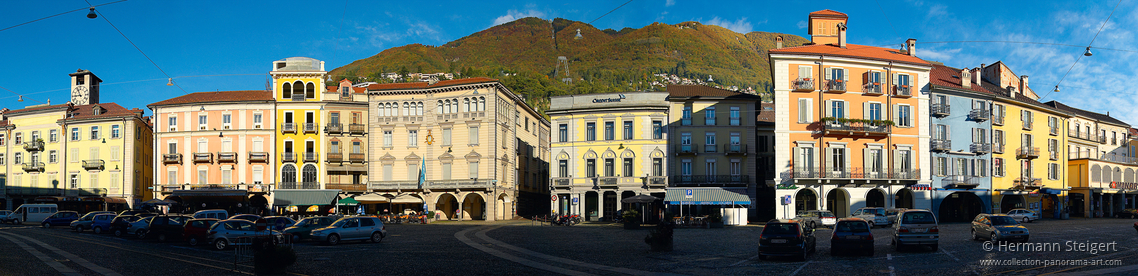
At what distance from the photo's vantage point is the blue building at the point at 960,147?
54.6 metres

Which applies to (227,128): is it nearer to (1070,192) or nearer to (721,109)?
(721,109)

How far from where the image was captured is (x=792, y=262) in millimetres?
21656

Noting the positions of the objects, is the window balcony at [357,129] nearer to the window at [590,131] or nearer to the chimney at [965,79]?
the window at [590,131]

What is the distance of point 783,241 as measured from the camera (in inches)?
865

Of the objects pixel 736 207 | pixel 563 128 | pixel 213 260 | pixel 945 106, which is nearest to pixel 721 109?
pixel 736 207

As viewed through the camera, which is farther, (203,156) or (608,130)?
Answer: (203,156)

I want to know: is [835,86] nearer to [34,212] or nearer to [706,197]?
[706,197]

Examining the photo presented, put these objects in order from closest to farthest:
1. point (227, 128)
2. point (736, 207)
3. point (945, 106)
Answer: point (736, 207) < point (945, 106) < point (227, 128)

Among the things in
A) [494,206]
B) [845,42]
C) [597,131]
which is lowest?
[494,206]

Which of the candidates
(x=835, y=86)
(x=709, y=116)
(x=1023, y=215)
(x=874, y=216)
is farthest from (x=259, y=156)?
(x=1023, y=215)

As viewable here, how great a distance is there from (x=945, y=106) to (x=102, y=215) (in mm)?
54217

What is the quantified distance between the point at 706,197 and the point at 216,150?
41436 mm

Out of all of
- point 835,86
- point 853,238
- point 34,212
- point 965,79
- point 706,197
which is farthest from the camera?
point 965,79

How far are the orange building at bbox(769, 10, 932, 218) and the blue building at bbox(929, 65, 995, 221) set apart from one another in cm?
173
